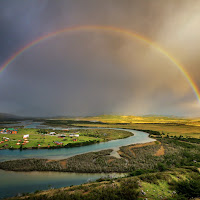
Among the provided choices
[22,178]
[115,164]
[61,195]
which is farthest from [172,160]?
[22,178]

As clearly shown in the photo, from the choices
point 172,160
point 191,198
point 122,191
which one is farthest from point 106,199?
point 172,160

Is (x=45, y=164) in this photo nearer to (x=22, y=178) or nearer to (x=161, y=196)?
(x=22, y=178)

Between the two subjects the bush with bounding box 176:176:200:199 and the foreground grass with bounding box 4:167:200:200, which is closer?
the foreground grass with bounding box 4:167:200:200

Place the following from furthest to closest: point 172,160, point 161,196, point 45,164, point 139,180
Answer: point 172,160, point 45,164, point 139,180, point 161,196

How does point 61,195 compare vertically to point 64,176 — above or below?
above

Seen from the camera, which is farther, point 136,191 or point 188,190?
point 188,190

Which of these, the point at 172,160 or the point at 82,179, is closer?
the point at 82,179

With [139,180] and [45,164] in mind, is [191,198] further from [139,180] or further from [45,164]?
[45,164]

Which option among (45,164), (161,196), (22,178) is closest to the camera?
(161,196)

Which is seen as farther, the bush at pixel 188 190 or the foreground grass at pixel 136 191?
the bush at pixel 188 190
